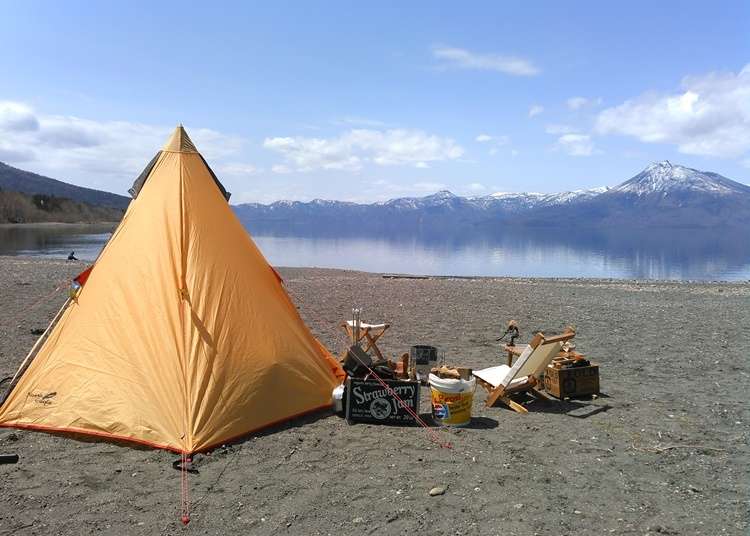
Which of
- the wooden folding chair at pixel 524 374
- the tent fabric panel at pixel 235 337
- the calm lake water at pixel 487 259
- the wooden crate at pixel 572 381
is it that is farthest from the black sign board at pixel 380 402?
the calm lake water at pixel 487 259

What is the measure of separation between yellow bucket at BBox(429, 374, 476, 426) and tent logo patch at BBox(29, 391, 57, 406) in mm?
4459

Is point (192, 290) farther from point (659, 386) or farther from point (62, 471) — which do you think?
point (659, 386)

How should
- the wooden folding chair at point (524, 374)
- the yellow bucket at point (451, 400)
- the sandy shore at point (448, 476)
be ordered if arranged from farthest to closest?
the wooden folding chair at point (524, 374) → the yellow bucket at point (451, 400) → the sandy shore at point (448, 476)

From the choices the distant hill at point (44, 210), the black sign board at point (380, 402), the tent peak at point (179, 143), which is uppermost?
the distant hill at point (44, 210)

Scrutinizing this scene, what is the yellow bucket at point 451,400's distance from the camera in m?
6.76

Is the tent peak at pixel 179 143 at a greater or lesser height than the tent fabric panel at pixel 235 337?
greater

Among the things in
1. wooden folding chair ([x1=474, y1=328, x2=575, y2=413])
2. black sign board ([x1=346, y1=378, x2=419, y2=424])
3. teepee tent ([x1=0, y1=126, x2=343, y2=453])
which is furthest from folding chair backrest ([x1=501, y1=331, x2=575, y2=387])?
teepee tent ([x1=0, y1=126, x2=343, y2=453])

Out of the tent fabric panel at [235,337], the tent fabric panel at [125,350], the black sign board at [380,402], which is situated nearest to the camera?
the tent fabric panel at [125,350]

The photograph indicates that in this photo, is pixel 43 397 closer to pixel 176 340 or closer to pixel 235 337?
pixel 176 340

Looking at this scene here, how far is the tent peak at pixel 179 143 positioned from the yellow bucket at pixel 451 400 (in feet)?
15.2

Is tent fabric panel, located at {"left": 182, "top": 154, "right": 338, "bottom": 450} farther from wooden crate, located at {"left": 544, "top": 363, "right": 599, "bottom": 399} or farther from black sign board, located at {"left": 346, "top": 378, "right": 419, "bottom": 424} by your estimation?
wooden crate, located at {"left": 544, "top": 363, "right": 599, "bottom": 399}

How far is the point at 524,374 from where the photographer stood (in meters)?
8.07

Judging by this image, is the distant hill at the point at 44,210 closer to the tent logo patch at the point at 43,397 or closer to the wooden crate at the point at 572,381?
the tent logo patch at the point at 43,397

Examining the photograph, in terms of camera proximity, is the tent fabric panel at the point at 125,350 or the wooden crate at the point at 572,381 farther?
the wooden crate at the point at 572,381
